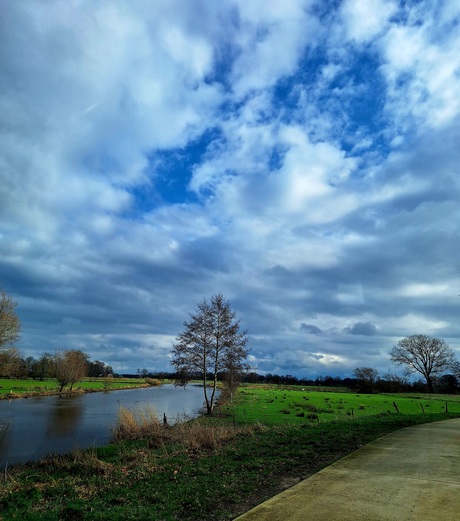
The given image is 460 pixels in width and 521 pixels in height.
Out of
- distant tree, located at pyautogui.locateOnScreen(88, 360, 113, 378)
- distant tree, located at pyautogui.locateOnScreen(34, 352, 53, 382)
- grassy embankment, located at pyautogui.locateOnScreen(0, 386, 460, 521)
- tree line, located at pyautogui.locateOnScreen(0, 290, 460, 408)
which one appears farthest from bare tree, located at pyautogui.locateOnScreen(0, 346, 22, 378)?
distant tree, located at pyautogui.locateOnScreen(88, 360, 113, 378)

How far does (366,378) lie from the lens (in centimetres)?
9250

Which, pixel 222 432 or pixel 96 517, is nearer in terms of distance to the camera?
pixel 96 517

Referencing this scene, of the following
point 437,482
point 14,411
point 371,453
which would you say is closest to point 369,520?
point 437,482

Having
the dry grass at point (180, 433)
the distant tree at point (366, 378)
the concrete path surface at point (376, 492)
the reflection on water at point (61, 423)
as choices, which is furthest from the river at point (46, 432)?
the distant tree at point (366, 378)

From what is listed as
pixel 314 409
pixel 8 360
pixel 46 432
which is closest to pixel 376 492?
pixel 46 432

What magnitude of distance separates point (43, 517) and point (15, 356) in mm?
46159

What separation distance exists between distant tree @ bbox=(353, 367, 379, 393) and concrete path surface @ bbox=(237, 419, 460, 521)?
85.5 metres

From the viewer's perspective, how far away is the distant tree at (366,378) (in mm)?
90250

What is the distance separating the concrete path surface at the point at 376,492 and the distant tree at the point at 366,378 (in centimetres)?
8550

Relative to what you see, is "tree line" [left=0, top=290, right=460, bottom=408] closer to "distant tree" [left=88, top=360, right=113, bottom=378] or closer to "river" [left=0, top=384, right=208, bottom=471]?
"river" [left=0, top=384, right=208, bottom=471]

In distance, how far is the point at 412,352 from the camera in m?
83.1

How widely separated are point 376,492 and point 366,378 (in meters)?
92.8

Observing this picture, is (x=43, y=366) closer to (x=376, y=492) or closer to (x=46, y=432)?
(x=46, y=432)

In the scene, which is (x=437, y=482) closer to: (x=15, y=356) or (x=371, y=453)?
(x=371, y=453)
